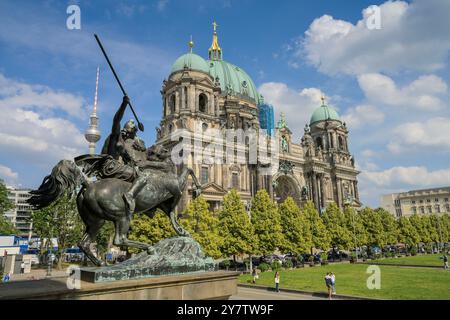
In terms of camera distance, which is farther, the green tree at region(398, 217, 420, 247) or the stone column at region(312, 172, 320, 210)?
the stone column at region(312, 172, 320, 210)

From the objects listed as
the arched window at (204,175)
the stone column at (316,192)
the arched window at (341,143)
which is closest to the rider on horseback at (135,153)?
the arched window at (204,175)

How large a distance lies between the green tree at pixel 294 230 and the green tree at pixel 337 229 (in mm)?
7864

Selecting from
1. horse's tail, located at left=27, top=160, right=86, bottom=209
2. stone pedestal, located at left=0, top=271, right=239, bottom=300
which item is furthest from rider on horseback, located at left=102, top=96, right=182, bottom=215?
stone pedestal, located at left=0, top=271, right=239, bottom=300

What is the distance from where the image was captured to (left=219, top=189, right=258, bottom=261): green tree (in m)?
40.2

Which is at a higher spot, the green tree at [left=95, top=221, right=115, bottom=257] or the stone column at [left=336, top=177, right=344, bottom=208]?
the stone column at [left=336, top=177, right=344, bottom=208]

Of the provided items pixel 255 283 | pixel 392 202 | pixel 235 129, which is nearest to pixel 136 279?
pixel 255 283

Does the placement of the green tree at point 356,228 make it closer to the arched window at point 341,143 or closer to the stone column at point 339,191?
the stone column at point 339,191

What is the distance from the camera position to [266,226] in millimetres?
43812

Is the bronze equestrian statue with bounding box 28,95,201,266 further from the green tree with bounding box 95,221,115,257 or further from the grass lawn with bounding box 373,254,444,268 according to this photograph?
the green tree with bounding box 95,221,115,257

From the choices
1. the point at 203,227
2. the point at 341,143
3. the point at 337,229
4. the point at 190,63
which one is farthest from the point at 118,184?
the point at 341,143

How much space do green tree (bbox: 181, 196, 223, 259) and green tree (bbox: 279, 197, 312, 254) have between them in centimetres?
1098

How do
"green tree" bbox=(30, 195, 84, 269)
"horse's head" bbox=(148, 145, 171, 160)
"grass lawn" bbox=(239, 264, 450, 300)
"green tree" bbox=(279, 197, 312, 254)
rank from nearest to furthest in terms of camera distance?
"horse's head" bbox=(148, 145, 171, 160) < "grass lawn" bbox=(239, 264, 450, 300) < "green tree" bbox=(30, 195, 84, 269) < "green tree" bbox=(279, 197, 312, 254)
